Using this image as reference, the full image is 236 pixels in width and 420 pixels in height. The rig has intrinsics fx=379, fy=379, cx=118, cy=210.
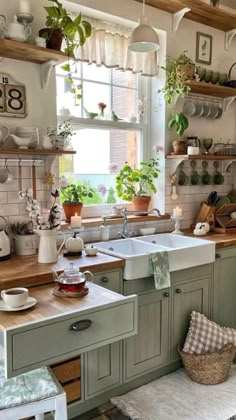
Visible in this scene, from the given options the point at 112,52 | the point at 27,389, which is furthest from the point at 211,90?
the point at 27,389

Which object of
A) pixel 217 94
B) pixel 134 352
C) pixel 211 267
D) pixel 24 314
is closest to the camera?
pixel 24 314

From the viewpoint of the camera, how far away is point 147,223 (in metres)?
3.07

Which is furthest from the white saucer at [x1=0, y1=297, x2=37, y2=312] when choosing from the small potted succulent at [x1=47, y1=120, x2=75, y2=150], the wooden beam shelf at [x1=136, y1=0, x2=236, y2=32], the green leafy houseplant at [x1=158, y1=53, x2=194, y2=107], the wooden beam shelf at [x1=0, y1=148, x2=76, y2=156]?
the wooden beam shelf at [x1=136, y1=0, x2=236, y2=32]

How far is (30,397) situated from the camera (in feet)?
4.82

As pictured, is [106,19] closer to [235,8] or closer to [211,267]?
[235,8]

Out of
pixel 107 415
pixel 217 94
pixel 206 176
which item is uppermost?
pixel 217 94

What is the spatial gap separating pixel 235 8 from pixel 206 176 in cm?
163

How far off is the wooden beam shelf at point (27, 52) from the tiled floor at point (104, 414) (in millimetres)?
2068

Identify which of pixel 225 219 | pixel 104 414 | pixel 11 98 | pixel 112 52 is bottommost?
pixel 104 414

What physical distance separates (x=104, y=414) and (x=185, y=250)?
1.08 metres

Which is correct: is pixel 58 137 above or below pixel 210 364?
above

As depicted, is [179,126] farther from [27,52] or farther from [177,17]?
[27,52]

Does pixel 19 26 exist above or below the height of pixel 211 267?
above

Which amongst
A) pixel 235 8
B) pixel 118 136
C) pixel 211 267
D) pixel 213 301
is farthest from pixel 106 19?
pixel 213 301
